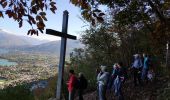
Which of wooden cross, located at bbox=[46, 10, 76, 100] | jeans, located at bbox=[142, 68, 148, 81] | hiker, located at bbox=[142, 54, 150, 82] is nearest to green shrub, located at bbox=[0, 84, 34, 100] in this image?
jeans, located at bbox=[142, 68, 148, 81]

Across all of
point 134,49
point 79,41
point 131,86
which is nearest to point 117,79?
point 131,86

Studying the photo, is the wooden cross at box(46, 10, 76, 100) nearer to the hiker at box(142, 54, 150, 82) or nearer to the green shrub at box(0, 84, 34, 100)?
the hiker at box(142, 54, 150, 82)

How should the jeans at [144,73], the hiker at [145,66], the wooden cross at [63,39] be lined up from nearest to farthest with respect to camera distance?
the wooden cross at [63,39], the hiker at [145,66], the jeans at [144,73]

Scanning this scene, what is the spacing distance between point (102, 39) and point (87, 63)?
3154 mm

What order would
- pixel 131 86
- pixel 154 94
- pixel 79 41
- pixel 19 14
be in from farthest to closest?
pixel 79 41 → pixel 131 86 → pixel 154 94 → pixel 19 14

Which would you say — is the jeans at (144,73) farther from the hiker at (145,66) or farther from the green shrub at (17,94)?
the green shrub at (17,94)

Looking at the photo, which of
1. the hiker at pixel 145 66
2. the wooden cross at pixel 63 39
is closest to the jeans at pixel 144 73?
the hiker at pixel 145 66

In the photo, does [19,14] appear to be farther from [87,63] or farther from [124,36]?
[87,63]

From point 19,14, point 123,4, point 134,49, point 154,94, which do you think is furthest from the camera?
point 134,49

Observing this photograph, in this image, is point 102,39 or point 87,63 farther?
point 87,63

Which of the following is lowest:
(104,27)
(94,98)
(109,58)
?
(94,98)

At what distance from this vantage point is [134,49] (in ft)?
93.1

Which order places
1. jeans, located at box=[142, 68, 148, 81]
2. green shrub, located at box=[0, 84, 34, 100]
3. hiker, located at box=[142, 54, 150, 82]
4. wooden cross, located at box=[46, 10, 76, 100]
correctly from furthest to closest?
green shrub, located at box=[0, 84, 34, 100], jeans, located at box=[142, 68, 148, 81], hiker, located at box=[142, 54, 150, 82], wooden cross, located at box=[46, 10, 76, 100]

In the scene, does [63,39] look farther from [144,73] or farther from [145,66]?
[144,73]
